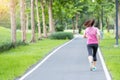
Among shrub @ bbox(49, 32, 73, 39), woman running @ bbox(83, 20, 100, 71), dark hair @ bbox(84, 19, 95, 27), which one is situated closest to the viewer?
dark hair @ bbox(84, 19, 95, 27)

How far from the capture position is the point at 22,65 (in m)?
20.3

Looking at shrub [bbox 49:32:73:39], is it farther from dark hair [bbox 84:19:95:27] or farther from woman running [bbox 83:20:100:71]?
dark hair [bbox 84:19:95:27]

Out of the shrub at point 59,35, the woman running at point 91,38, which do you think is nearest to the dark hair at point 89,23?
the woman running at point 91,38

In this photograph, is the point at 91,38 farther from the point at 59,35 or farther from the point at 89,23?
the point at 59,35


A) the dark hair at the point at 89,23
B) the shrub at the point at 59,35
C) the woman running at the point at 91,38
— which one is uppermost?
the dark hair at the point at 89,23

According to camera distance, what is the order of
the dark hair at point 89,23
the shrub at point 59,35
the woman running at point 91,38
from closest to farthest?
the dark hair at point 89,23 < the woman running at point 91,38 < the shrub at point 59,35

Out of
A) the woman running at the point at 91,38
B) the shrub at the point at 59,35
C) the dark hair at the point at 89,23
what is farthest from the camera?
the shrub at the point at 59,35

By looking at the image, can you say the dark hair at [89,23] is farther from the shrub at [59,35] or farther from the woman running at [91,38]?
the shrub at [59,35]

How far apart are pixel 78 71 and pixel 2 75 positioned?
10.0 feet

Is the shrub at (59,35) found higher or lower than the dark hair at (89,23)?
lower

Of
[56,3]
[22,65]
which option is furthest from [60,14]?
[22,65]

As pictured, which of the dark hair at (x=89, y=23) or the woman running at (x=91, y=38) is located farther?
the woman running at (x=91, y=38)

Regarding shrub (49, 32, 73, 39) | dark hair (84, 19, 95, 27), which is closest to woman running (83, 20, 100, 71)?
dark hair (84, 19, 95, 27)

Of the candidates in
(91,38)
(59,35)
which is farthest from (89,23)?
(59,35)
